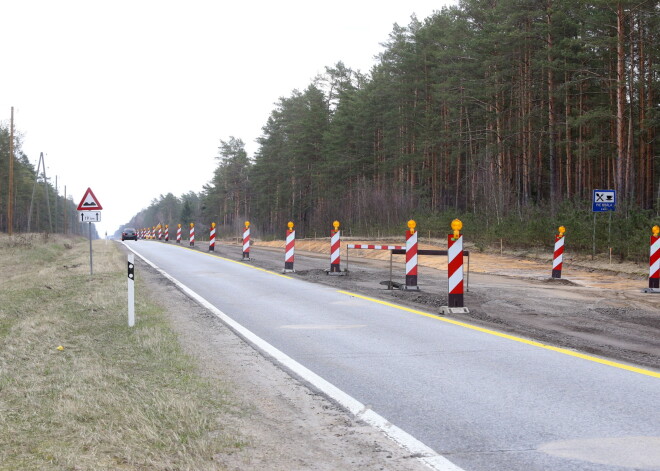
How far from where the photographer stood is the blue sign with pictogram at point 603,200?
2064 centimetres

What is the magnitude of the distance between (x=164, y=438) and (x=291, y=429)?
0.90 m

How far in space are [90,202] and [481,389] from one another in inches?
614

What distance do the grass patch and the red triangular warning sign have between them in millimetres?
9086

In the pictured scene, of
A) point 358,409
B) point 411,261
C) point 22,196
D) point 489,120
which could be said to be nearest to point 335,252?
point 411,261

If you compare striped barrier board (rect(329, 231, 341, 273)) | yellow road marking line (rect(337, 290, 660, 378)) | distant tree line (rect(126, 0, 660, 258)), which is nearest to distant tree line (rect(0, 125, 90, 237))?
distant tree line (rect(126, 0, 660, 258))

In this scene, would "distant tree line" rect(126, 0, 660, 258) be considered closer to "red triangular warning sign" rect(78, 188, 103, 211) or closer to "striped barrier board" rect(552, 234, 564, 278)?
"striped barrier board" rect(552, 234, 564, 278)

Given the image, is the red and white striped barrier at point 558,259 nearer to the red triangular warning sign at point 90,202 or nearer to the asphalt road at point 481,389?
the asphalt road at point 481,389

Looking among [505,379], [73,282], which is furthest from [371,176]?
[505,379]

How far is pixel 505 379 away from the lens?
6105 mm

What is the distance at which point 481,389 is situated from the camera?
18.8 feet

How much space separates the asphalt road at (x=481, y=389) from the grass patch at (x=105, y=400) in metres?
1.40

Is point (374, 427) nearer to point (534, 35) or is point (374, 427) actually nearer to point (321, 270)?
point (321, 270)

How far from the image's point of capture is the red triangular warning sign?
18500 mm

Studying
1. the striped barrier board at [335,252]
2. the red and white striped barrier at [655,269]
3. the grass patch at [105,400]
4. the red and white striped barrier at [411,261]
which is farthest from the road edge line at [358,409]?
the red and white striped barrier at [655,269]
